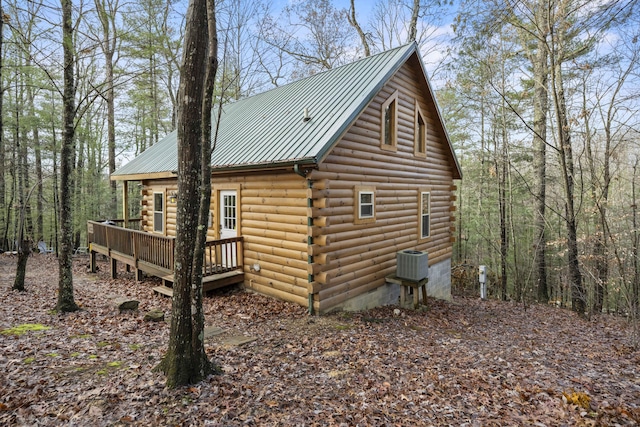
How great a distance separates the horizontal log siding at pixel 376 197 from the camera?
25.1 feet

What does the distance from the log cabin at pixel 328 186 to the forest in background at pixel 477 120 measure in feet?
6.83

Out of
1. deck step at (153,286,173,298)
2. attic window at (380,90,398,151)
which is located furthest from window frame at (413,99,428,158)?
deck step at (153,286,173,298)

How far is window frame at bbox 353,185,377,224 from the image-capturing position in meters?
8.33

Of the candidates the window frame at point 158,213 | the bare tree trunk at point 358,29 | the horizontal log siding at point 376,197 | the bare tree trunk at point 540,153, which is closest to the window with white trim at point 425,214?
the horizontal log siding at point 376,197

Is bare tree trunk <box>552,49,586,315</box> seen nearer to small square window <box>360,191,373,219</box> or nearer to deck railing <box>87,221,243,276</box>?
small square window <box>360,191,373,219</box>

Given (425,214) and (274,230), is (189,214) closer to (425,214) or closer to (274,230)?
(274,230)

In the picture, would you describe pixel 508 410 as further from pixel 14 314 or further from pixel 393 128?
pixel 14 314

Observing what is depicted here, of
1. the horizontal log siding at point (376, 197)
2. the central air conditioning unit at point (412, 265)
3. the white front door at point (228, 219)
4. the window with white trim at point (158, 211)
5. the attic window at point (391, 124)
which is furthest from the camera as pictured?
the window with white trim at point (158, 211)

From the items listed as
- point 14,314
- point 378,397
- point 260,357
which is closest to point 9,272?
point 14,314

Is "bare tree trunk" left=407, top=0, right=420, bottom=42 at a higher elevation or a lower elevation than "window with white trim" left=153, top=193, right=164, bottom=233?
higher

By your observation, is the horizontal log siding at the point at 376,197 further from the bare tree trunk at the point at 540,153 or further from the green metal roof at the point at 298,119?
the bare tree trunk at the point at 540,153

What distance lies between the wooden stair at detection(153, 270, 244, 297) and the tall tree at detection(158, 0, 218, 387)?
13.8 feet

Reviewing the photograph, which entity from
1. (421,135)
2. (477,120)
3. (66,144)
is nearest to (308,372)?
(66,144)

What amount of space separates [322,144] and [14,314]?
710 cm
